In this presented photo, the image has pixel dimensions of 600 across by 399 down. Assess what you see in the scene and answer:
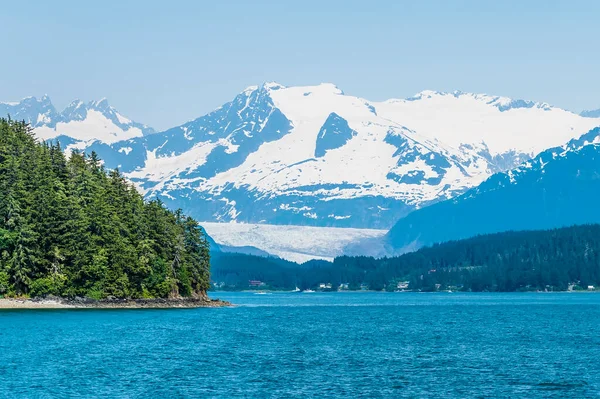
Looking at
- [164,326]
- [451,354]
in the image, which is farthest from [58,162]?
[451,354]

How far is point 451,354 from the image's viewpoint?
347ft

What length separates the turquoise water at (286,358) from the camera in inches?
3187

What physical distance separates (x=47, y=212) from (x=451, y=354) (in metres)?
79.8

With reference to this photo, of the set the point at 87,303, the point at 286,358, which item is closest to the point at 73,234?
the point at 87,303

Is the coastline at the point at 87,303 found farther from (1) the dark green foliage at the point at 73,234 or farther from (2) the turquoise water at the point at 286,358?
(2) the turquoise water at the point at 286,358

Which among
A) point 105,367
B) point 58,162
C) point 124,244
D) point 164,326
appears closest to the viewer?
point 105,367

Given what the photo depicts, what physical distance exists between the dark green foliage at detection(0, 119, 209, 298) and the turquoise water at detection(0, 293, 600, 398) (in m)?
8.38

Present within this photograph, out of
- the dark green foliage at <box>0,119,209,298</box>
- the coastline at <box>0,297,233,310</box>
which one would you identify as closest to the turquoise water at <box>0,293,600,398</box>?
the coastline at <box>0,297,233,310</box>

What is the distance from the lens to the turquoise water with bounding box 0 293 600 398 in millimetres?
80938

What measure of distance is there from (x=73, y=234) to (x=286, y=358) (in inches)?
2822

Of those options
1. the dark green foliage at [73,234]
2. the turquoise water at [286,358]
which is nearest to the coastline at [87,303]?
the dark green foliage at [73,234]

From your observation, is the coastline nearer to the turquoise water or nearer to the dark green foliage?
the dark green foliage

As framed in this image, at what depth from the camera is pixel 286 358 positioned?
10156cm

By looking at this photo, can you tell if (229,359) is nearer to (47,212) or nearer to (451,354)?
(451,354)
